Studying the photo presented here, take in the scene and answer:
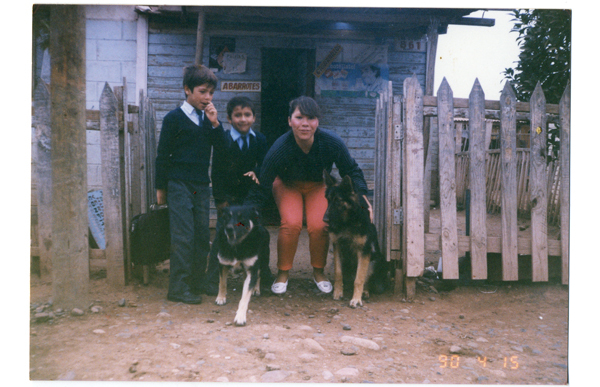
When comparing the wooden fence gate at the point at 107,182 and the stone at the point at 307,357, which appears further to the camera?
the wooden fence gate at the point at 107,182

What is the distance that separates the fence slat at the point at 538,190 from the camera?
360 cm

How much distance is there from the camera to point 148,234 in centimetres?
366

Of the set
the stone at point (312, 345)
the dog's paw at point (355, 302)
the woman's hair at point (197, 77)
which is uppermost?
the woman's hair at point (197, 77)

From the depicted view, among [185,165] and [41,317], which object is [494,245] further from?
[41,317]

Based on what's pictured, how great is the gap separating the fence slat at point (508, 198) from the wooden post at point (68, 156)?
357cm

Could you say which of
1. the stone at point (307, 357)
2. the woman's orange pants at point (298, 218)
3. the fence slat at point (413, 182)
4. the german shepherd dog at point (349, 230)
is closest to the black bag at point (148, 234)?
the woman's orange pants at point (298, 218)

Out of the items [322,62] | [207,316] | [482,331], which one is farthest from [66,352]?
[322,62]

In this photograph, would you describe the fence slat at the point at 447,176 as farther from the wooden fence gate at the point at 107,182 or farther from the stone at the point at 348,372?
the wooden fence gate at the point at 107,182

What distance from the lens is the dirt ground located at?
242cm

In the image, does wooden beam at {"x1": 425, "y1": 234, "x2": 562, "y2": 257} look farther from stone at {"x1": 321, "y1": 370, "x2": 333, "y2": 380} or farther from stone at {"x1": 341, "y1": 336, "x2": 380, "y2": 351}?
stone at {"x1": 321, "y1": 370, "x2": 333, "y2": 380}

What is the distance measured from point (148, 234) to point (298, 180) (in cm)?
149

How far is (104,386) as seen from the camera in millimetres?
2363

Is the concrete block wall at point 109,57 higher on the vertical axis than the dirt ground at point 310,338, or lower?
higher

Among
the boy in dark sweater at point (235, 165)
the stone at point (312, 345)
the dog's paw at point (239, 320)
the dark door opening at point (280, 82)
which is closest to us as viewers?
the stone at point (312, 345)
